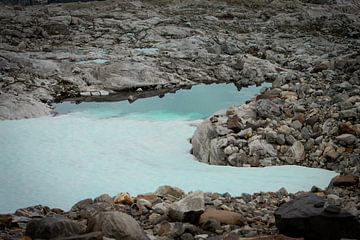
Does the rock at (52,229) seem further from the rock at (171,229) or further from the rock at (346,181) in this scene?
the rock at (346,181)

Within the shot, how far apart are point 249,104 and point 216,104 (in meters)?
6.72

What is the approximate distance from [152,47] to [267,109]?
20508 mm

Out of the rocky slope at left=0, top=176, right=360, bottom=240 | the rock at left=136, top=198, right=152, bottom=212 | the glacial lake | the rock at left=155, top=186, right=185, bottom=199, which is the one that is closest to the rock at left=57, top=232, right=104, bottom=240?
the rocky slope at left=0, top=176, right=360, bottom=240

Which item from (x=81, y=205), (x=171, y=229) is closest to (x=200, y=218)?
(x=171, y=229)

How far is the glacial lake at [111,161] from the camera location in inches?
401

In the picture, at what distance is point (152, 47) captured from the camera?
108 ft

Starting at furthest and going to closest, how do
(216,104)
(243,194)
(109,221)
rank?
1. (216,104)
2. (243,194)
3. (109,221)

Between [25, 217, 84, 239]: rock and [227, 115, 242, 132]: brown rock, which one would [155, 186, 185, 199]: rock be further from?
[227, 115, 242, 132]: brown rock

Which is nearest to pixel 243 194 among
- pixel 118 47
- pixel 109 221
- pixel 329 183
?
pixel 329 183

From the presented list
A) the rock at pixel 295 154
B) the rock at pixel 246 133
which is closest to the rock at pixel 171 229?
Answer: the rock at pixel 295 154

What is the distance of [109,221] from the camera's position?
5.83m

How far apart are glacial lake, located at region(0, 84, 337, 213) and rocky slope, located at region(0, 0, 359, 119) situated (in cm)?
312

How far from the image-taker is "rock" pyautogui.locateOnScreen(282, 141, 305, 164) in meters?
11.8

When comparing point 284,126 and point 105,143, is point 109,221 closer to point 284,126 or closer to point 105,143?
point 284,126
